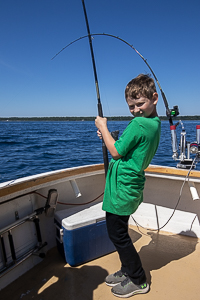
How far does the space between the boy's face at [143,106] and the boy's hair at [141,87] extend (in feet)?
0.07

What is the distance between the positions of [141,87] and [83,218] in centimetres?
111

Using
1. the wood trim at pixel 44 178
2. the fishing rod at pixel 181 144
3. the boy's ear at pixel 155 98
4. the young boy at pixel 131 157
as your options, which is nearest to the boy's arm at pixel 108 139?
the young boy at pixel 131 157

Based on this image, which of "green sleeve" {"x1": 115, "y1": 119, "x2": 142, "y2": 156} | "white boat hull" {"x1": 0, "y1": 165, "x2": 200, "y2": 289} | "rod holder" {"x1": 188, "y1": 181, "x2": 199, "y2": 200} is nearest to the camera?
"green sleeve" {"x1": 115, "y1": 119, "x2": 142, "y2": 156}

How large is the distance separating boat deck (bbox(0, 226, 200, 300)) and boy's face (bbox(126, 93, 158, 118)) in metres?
1.14

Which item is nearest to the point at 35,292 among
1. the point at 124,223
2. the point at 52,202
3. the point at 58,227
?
the point at 58,227

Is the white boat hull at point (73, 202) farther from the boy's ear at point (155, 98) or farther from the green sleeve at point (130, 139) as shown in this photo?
the boy's ear at point (155, 98)

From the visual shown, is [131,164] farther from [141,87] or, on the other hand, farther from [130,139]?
[141,87]

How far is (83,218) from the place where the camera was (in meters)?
1.80

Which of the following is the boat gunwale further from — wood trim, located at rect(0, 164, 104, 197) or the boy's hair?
the boy's hair

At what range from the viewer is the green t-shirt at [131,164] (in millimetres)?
1160

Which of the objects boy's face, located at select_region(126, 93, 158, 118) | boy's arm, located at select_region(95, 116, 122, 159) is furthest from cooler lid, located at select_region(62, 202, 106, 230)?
boy's face, located at select_region(126, 93, 158, 118)

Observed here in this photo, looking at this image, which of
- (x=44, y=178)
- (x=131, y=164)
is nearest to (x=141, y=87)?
(x=131, y=164)

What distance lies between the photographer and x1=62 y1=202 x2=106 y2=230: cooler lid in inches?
68.0

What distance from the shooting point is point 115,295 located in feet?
4.78
